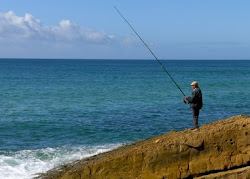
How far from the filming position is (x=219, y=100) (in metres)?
40.9

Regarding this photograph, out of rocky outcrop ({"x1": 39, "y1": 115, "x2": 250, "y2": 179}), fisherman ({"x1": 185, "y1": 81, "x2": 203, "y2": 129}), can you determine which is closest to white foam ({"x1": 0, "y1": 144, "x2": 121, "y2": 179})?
rocky outcrop ({"x1": 39, "y1": 115, "x2": 250, "y2": 179})

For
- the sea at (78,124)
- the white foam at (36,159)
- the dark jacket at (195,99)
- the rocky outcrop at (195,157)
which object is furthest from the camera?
the sea at (78,124)

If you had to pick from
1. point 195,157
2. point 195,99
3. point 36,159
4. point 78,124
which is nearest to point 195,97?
point 195,99

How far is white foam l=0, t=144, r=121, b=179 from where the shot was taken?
54.1ft

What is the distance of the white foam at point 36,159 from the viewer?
54.1 ft

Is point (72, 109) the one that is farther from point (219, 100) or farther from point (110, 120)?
point (219, 100)

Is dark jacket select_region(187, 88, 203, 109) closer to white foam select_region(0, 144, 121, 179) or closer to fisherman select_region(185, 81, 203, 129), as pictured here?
fisherman select_region(185, 81, 203, 129)

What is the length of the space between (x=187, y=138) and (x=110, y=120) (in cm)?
1767

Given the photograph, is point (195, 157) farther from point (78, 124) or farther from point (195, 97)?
point (78, 124)

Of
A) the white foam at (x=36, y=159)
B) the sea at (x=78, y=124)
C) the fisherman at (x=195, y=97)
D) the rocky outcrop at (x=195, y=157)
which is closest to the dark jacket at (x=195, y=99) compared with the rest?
the fisherman at (x=195, y=97)

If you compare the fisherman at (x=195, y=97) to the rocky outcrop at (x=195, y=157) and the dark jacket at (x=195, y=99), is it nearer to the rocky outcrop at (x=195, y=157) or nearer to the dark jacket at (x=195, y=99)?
the dark jacket at (x=195, y=99)

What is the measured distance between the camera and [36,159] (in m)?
18.4

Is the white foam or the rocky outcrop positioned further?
the white foam

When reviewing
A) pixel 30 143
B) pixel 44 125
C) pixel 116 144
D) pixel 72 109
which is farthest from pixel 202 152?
pixel 72 109
